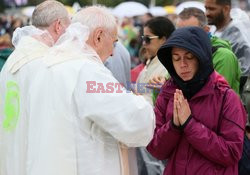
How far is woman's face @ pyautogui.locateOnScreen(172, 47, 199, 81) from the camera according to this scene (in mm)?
3877

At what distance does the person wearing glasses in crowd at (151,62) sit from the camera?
5.77 metres

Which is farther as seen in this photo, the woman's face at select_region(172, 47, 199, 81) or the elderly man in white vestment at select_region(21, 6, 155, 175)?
the woman's face at select_region(172, 47, 199, 81)

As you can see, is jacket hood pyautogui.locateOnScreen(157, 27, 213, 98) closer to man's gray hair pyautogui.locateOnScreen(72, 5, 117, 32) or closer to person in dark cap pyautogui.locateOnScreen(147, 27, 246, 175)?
person in dark cap pyautogui.locateOnScreen(147, 27, 246, 175)

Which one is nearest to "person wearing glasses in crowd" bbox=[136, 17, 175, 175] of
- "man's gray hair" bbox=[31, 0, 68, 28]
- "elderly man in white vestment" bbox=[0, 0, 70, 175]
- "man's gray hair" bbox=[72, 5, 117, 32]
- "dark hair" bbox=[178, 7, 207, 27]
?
"dark hair" bbox=[178, 7, 207, 27]

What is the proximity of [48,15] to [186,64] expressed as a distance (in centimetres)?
152

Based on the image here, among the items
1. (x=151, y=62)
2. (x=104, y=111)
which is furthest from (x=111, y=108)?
(x=151, y=62)

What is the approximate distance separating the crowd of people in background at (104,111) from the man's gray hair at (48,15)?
449 millimetres

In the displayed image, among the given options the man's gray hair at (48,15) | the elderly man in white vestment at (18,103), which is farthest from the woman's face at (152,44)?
the elderly man in white vestment at (18,103)

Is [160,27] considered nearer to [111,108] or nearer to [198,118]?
[198,118]

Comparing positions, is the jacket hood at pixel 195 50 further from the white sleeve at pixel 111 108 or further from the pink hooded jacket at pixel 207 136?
the white sleeve at pixel 111 108

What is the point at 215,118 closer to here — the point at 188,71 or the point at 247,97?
the point at 188,71

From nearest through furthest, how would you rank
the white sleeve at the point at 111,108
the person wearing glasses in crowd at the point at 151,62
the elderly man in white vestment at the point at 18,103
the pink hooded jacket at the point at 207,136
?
the white sleeve at the point at 111,108
the pink hooded jacket at the point at 207,136
the elderly man in white vestment at the point at 18,103
the person wearing glasses in crowd at the point at 151,62

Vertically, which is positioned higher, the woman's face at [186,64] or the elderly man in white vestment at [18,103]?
the woman's face at [186,64]

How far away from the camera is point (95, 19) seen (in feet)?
12.6
